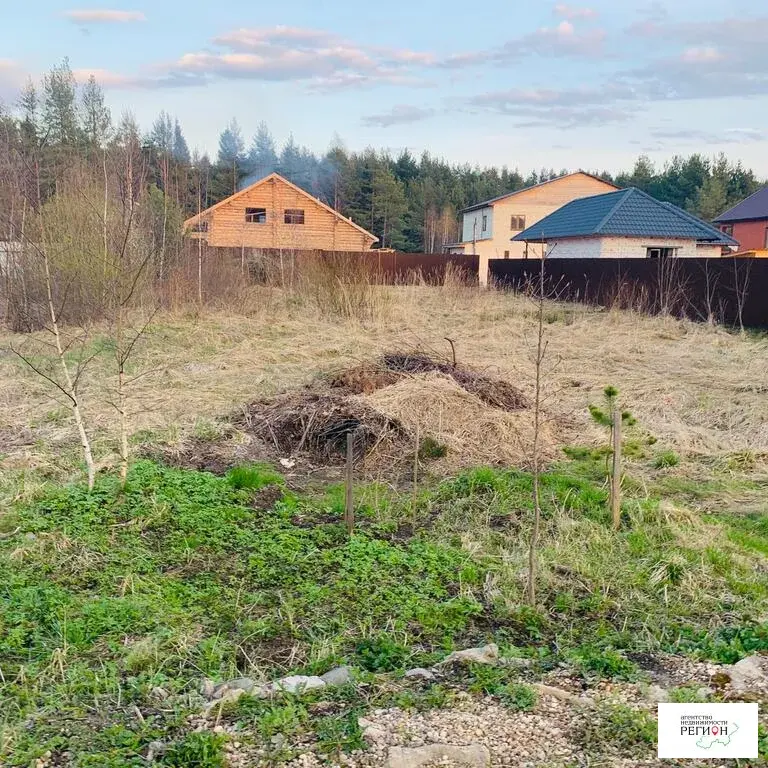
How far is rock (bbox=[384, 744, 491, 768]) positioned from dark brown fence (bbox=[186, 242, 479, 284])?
1401 centimetres

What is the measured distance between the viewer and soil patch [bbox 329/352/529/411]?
7859mm

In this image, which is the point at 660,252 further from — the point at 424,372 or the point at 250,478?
the point at 250,478

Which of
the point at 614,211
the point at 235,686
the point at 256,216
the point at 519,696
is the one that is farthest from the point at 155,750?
the point at 256,216

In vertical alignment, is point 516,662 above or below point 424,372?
below

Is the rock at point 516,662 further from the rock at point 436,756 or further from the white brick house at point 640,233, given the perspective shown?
the white brick house at point 640,233

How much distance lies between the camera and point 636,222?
23.8 m

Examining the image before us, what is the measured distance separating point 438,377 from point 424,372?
550 millimetres

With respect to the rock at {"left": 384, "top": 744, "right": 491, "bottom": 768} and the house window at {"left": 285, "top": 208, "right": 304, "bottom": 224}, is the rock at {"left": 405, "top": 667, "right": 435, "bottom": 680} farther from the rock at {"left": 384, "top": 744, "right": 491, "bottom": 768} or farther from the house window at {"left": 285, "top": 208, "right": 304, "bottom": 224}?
the house window at {"left": 285, "top": 208, "right": 304, "bottom": 224}

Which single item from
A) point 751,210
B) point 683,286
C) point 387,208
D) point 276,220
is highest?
point 387,208

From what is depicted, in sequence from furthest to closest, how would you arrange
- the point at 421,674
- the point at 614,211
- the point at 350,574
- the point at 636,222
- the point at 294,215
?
1. the point at 294,215
2. the point at 614,211
3. the point at 636,222
4. the point at 350,574
5. the point at 421,674

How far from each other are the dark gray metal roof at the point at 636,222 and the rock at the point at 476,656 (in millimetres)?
20575

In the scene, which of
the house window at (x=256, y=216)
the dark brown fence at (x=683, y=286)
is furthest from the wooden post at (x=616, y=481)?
the house window at (x=256, y=216)

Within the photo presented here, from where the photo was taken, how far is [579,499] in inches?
→ 207

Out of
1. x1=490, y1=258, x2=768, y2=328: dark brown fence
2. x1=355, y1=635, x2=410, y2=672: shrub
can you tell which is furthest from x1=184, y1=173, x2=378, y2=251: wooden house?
x1=355, y1=635, x2=410, y2=672: shrub
